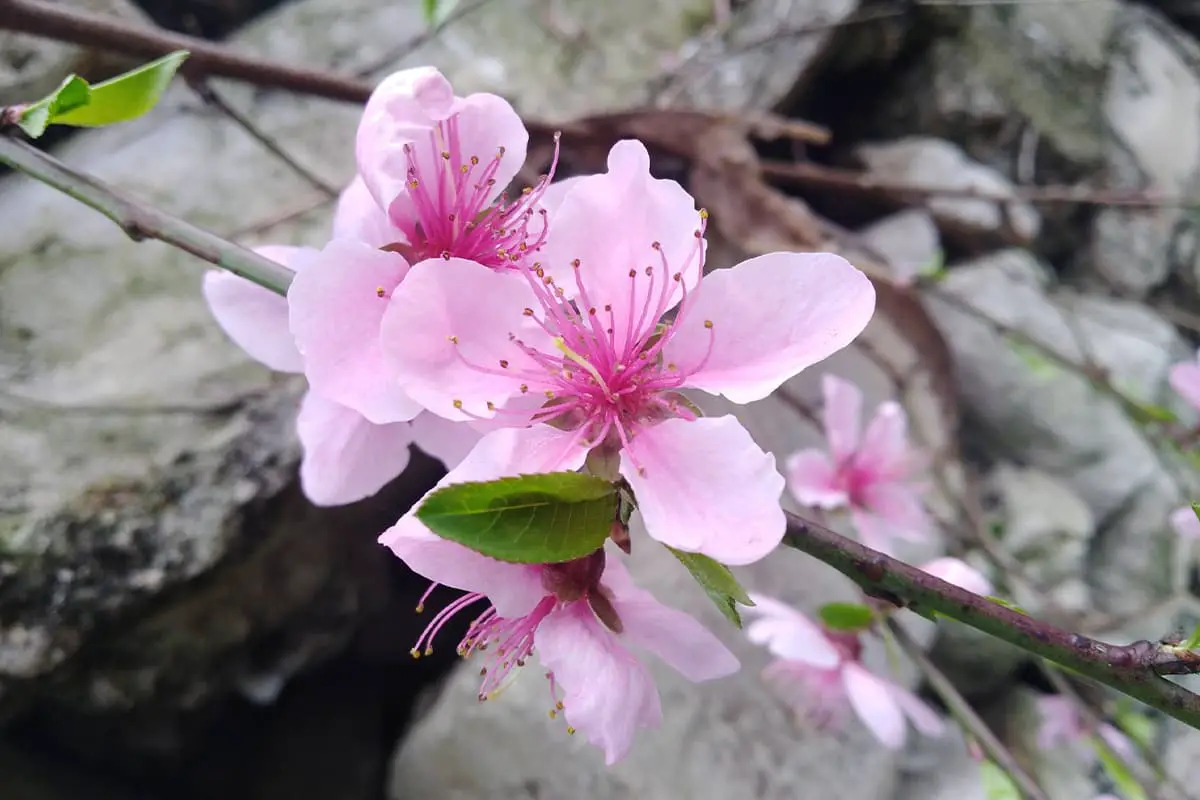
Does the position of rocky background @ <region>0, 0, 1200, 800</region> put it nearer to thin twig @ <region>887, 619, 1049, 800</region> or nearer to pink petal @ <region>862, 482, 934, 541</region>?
pink petal @ <region>862, 482, 934, 541</region>

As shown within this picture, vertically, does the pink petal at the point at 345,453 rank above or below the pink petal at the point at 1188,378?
above

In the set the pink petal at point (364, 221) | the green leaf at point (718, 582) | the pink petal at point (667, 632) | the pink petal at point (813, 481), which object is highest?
the pink petal at point (364, 221)

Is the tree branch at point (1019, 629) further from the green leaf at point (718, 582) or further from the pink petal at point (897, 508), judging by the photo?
the pink petal at point (897, 508)

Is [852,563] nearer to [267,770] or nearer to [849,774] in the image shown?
[849,774]

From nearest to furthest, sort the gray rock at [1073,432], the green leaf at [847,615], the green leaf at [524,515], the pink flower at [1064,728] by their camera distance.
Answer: the green leaf at [524,515] → the green leaf at [847,615] → the pink flower at [1064,728] → the gray rock at [1073,432]

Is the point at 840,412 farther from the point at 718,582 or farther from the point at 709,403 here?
the point at 718,582

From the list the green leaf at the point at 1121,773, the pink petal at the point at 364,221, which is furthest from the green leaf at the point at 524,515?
the green leaf at the point at 1121,773

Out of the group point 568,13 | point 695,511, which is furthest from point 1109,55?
point 695,511
